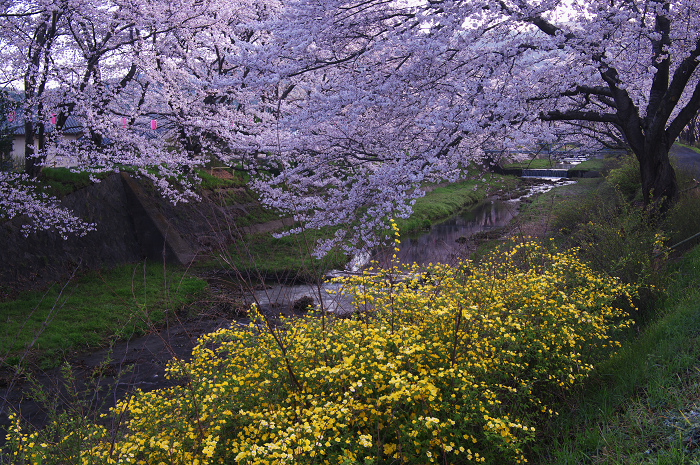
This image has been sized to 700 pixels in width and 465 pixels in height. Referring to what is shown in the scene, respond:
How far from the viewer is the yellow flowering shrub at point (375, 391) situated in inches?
111

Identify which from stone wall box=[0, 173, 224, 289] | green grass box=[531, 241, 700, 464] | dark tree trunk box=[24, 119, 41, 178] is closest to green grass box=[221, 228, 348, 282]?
stone wall box=[0, 173, 224, 289]

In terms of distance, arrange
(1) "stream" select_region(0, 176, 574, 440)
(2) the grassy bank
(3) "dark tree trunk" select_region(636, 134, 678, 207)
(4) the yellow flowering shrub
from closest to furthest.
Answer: (4) the yellow flowering shrub
(1) "stream" select_region(0, 176, 574, 440)
(3) "dark tree trunk" select_region(636, 134, 678, 207)
(2) the grassy bank

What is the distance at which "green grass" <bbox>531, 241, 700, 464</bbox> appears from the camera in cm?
285

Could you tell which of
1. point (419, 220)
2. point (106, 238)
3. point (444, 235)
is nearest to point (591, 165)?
point (419, 220)

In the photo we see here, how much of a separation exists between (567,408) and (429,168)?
3.20 metres

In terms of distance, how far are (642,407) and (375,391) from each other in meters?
2.03

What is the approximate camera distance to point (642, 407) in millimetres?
3314

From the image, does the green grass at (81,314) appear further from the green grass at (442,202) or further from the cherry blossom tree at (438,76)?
the green grass at (442,202)

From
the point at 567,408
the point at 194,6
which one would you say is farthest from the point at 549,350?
the point at 194,6

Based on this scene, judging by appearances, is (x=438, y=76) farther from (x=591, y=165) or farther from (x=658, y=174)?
(x=591, y=165)

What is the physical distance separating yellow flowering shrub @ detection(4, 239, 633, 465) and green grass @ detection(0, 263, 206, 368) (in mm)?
4296

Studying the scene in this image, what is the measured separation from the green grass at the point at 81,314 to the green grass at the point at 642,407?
603 cm

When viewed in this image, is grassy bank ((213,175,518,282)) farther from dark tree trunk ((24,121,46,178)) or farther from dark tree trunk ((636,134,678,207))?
dark tree trunk ((24,121,46,178))

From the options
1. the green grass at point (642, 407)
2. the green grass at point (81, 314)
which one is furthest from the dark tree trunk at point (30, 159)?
the green grass at point (642, 407)
